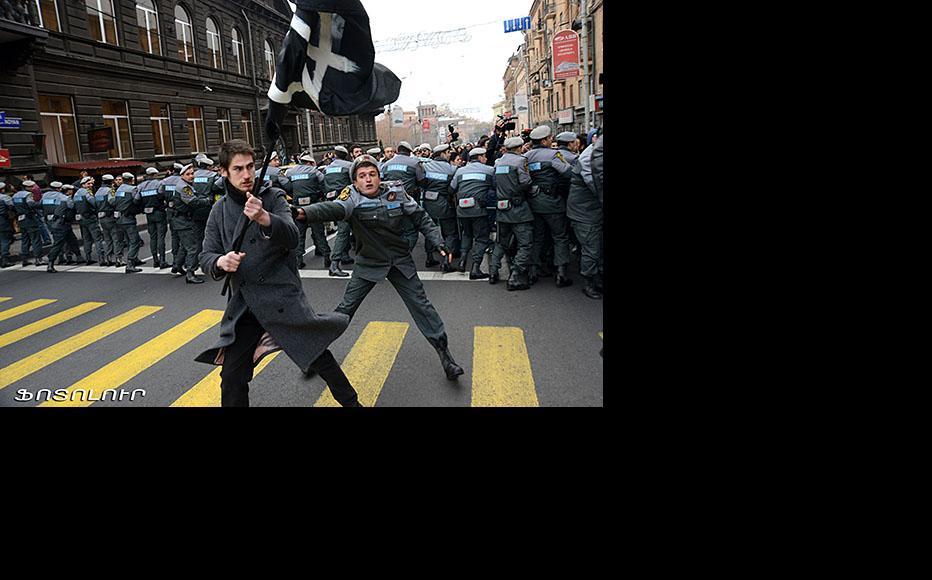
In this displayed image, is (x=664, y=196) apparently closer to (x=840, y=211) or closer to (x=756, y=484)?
(x=840, y=211)

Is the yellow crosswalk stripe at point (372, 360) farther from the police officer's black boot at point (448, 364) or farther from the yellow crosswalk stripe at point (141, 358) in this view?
the yellow crosswalk stripe at point (141, 358)

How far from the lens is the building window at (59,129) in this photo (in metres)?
4.70

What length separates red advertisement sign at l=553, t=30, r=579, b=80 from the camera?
4.84 m

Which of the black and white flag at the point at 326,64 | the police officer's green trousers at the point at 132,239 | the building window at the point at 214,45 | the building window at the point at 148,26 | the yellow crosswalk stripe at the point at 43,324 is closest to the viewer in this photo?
the black and white flag at the point at 326,64

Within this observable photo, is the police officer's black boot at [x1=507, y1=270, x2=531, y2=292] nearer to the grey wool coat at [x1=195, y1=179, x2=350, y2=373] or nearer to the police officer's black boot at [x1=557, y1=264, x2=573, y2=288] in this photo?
the police officer's black boot at [x1=557, y1=264, x2=573, y2=288]

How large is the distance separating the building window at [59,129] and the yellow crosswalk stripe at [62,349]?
1797mm

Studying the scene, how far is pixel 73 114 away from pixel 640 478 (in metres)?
5.53

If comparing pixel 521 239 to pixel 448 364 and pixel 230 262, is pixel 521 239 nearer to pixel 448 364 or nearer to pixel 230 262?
pixel 448 364

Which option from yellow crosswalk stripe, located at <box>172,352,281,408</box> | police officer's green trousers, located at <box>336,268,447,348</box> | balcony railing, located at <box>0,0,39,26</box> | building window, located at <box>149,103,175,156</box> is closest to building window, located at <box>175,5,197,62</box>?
building window, located at <box>149,103,175,156</box>

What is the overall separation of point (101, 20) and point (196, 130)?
3.92 ft

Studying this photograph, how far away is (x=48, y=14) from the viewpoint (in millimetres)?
3211

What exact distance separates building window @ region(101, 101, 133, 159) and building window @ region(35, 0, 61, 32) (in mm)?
1699

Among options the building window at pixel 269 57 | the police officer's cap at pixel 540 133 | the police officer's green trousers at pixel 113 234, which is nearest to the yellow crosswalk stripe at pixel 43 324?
the police officer's green trousers at pixel 113 234

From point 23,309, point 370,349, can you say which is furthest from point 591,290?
point 23,309
